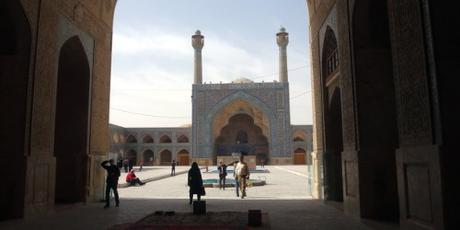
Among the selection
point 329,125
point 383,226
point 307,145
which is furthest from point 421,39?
point 307,145

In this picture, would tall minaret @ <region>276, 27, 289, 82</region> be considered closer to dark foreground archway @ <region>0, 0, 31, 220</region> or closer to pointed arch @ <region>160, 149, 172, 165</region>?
pointed arch @ <region>160, 149, 172, 165</region>

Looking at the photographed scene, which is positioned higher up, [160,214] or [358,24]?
[358,24]

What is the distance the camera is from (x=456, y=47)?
3.55m

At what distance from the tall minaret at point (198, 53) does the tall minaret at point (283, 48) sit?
23.2ft

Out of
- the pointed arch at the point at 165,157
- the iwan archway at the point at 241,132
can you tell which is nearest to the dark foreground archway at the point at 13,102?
the iwan archway at the point at 241,132

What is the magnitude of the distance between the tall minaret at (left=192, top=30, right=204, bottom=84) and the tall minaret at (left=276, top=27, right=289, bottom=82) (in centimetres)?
706

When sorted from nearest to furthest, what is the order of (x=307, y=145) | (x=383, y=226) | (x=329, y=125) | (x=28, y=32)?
(x=383, y=226), (x=28, y=32), (x=329, y=125), (x=307, y=145)

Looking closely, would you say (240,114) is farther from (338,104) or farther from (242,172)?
(338,104)

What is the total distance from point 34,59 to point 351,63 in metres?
5.28

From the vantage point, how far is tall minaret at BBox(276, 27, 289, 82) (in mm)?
34031

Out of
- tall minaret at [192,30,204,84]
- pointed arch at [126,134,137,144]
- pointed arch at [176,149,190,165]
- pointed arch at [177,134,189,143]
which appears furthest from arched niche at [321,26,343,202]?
pointed arch at [126,134,137,144]

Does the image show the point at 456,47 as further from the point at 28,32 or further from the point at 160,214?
the point at 28,32

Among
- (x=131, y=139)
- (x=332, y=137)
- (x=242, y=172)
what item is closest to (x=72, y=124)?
(x=242, y=172)

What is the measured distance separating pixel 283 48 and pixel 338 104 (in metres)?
26.9
